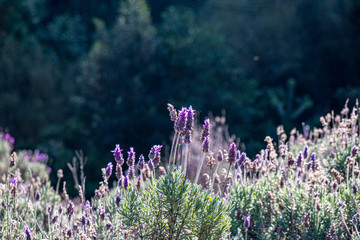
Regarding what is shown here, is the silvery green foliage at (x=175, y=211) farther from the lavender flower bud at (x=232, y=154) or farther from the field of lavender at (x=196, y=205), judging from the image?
the lavender flower bud at (x=232, y=154)

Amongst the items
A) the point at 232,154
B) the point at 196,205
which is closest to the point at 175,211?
the point at 196,205

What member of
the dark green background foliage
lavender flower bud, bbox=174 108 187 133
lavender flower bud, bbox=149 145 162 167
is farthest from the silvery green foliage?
the dark green background foliage

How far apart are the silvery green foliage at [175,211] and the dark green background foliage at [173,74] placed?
32.5ft

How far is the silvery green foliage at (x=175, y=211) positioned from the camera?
99.2 inches

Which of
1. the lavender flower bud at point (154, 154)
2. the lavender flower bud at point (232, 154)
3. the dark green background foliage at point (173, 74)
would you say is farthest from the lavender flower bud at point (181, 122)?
the dark green background foliage at point (173, 74)

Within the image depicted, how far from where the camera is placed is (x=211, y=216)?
8.30 feet

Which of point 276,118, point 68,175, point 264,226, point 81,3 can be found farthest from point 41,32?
point 264,226

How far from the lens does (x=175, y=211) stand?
2.59 meters

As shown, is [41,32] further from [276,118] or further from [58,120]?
[276,118]

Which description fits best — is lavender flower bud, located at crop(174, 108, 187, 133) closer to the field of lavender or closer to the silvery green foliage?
the field of lavender

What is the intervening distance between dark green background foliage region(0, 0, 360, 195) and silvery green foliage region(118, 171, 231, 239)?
992 centimetres

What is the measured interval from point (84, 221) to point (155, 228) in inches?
17.2

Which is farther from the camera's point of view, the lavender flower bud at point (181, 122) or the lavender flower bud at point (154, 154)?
the lavender flower bud at point (154, 154)

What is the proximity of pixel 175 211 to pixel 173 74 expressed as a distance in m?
12.1
